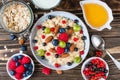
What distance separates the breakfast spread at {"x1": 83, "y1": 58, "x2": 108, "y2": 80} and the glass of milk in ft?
0.91

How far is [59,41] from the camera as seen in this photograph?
4.82ft

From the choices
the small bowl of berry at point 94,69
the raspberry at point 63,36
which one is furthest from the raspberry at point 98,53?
the raspberry at point 63,36

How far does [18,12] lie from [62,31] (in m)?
0.19

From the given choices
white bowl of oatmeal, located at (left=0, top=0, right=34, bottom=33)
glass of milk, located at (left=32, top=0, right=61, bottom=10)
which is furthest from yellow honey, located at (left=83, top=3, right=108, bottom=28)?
white bowl of oatmeal, located at (left=0, top=0, right=34, bottom=33)

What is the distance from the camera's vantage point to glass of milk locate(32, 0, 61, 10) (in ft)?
4.86

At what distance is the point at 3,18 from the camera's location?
1.47m

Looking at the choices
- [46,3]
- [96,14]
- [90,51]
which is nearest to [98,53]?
[90,51]

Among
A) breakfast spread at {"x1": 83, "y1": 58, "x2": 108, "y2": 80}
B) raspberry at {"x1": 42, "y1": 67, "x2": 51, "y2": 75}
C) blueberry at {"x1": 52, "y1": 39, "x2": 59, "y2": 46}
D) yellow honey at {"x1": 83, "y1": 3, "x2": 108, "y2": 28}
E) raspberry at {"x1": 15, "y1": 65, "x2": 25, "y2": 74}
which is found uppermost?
yellow honey at {"x1": 83, "y1": 3, "x2": 108, "y2": 28}

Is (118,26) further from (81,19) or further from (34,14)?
(34,14)

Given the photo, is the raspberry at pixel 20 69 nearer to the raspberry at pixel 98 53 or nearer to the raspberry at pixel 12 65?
the raspberry at pixel 12 65

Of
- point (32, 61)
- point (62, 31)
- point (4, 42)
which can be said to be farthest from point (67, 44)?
point (4, 42)

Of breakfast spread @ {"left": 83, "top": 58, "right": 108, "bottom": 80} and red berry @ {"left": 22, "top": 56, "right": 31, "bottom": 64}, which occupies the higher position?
red berry @ {"left": 22, "top": 56, "right": 31, "bottom": 64}

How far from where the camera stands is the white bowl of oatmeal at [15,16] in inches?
57.6

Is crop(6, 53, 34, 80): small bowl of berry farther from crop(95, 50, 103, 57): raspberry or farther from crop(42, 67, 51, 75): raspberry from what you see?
crop(95, 50, 103, 57): raspberry
